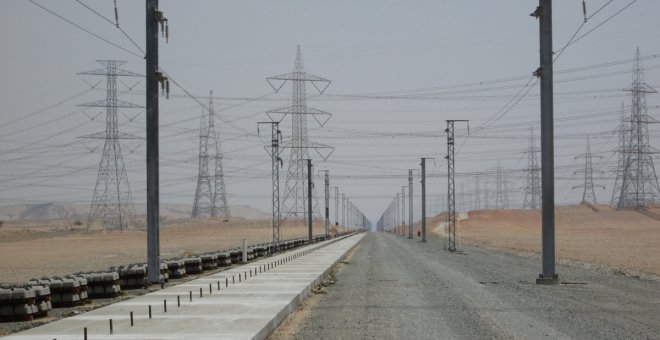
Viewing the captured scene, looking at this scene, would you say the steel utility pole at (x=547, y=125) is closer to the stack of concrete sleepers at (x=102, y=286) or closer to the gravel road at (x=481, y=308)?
the gravel road at (x=481, y=308)

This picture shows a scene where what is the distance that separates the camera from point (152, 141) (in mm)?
23156

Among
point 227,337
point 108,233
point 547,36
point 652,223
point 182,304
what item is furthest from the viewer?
point 652,223

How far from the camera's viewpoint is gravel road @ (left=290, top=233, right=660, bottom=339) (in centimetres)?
1322

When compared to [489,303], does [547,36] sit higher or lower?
higher

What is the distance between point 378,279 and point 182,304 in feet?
37.6

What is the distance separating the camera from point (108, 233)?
96500 mm

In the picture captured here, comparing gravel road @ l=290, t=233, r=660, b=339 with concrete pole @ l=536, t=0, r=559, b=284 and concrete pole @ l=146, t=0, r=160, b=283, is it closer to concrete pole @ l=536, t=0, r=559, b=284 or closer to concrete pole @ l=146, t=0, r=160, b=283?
concrete pole @ l=536, t=0, r=559, b=284

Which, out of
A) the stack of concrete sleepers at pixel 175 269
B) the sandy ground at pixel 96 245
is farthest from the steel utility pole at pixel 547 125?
the sandy ground at pixel 96 245

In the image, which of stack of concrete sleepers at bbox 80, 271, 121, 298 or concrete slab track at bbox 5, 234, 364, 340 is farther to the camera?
stack of concrete sleepers at bbox 80, 271, 121, 298

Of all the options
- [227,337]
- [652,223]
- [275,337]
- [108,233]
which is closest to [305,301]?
[275,337]

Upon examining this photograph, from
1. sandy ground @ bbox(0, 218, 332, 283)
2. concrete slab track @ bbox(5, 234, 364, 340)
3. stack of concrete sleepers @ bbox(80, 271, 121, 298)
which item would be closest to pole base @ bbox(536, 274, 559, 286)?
concrete slab track @ bbox(5, 234, 364, 340)

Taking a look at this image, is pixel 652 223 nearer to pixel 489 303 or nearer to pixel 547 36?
pixel 547 36

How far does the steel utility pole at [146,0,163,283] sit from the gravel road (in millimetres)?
4974

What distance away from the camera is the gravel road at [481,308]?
520 inches
